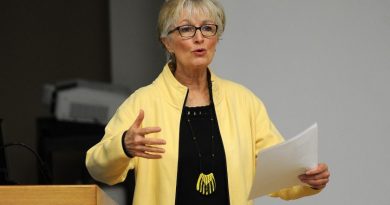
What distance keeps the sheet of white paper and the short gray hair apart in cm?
39

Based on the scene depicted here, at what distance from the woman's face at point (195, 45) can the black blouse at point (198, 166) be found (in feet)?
0.48

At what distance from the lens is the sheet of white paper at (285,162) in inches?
76.1

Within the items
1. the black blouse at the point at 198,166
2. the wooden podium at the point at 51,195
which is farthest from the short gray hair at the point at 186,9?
the wooden podium at the point at 51,195

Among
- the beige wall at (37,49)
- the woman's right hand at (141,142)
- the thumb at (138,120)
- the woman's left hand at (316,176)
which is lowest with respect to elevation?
the beige wall at (37,49)

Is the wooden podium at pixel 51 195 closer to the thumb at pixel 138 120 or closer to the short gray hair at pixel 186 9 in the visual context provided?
the thumb at pixel 138 120

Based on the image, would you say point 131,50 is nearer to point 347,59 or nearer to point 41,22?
point 41,22

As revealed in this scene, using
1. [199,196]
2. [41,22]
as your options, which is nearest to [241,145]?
[199,196]

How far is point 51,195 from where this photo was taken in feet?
5.86

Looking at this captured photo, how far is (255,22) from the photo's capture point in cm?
329

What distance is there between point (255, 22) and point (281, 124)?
42 cm

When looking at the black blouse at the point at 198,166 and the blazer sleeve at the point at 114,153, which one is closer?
the blazer sleeve at the point at 114,153

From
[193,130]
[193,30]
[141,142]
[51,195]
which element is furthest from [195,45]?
[51,195]

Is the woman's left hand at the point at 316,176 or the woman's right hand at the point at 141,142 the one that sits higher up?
the woman's right hand at the point at 141,142

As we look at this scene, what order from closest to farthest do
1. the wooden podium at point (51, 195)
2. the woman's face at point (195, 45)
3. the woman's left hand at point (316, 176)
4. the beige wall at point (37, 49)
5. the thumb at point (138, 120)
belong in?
the wooden podium at point (51, 195), the thumb at point (138, 120), the woman's left hand at point (316, 176), the woman's face at point (195, 45), the beige wall at point (37, 49)
